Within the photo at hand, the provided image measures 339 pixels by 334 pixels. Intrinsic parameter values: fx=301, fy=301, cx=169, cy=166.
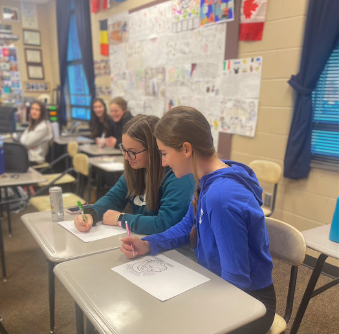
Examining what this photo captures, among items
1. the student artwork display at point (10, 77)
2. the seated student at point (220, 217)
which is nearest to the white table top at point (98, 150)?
the seated student at point (220, 217)

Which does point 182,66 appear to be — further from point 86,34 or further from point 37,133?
point 86,34

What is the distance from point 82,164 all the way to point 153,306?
7.16 feet

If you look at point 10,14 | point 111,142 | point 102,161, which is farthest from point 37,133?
point 10,14

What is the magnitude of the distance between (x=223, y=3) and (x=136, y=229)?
7.33 feet

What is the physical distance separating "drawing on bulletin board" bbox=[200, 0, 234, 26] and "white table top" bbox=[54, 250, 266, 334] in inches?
92.8

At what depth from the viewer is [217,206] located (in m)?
0.88

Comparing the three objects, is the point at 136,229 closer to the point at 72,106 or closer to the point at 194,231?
the point at 194,231

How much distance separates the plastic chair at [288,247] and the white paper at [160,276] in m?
0.43

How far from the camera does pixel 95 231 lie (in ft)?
4.22

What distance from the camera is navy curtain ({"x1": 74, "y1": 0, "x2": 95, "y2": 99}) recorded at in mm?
4715

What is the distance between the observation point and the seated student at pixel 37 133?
3.72 meters

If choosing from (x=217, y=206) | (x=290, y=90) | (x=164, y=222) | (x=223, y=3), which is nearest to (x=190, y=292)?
(x=217, y=206)

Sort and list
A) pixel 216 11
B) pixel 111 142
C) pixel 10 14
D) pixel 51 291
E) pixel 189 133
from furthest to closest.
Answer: pixel 10 14 → pixel 111 142 → pixel 216 11 → pixel 51 291 → pixel 189 133

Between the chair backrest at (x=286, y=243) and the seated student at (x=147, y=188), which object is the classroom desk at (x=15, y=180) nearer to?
the seated student at (x=147, y=188)
